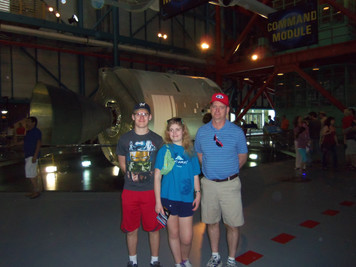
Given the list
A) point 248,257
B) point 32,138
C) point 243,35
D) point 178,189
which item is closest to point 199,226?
point 248,257

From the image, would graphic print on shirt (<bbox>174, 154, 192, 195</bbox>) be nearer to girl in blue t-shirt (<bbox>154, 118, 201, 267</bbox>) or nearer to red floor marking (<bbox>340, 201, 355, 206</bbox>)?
girl in blue t-shirt (<bbox>154, 118, 201, 267</bbox>)

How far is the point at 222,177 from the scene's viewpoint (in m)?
3.19

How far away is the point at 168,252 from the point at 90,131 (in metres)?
2.93

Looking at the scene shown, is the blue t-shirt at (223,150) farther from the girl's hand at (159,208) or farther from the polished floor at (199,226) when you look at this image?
the polished floor at (199,226)

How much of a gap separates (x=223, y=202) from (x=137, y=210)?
947 mm

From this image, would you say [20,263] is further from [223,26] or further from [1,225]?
[223,26]

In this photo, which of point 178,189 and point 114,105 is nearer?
point 178,189

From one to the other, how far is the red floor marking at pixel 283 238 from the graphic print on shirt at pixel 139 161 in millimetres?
1956

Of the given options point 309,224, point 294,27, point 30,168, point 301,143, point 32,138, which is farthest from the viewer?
point 294,27

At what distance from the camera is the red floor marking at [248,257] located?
3286 millimetres

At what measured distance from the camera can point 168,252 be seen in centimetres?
356

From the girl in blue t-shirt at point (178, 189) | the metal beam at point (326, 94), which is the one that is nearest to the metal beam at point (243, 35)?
the metal beam at point (326, 94)

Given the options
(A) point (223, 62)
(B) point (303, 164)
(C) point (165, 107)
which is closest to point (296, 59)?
(A) point (223, 62)

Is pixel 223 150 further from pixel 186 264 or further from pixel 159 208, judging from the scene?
pixel 186 264
